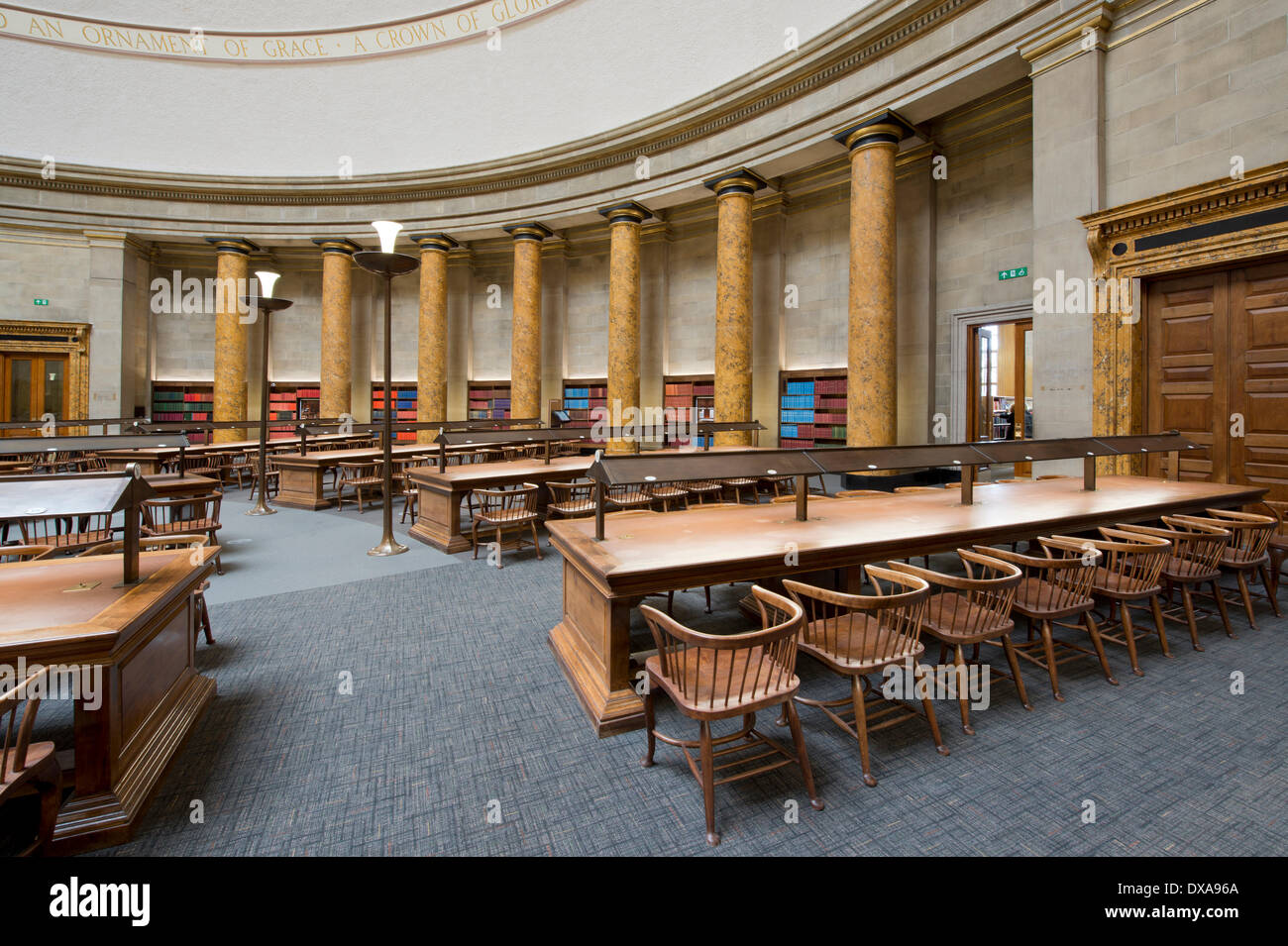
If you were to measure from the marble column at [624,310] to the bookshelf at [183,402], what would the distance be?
1088 centimetres

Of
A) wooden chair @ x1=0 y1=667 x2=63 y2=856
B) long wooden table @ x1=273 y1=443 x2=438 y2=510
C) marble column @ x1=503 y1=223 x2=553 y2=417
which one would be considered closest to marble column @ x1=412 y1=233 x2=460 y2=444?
marble column @ x1=503 y1=223 x2=553 y2=417

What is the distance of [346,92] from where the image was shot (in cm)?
1377

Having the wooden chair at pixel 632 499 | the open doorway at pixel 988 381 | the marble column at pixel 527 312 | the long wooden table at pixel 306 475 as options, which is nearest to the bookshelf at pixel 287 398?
the marble column at pixel 527 312

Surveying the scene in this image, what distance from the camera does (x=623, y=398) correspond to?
38.2 ft

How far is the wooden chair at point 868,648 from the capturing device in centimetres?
229

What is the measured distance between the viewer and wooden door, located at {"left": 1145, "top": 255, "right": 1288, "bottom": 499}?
5309 millimetres

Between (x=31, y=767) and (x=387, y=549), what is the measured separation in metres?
4.29

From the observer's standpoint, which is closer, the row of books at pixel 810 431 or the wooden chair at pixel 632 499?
the wooden chair at pixel 632 499

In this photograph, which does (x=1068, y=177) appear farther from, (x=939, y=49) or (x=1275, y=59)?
Result: (x=939, y=49)

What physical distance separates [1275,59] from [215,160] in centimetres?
1920

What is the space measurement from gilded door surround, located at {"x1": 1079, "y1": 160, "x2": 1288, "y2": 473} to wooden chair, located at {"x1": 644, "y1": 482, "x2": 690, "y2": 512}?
15.0 ft

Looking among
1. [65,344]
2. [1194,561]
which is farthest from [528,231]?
[1194,561]

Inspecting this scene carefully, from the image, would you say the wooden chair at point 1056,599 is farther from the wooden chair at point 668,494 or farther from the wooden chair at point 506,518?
the wooden chair at point 506,518

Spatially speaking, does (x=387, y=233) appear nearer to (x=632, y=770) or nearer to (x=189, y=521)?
(x=189, y=521)
